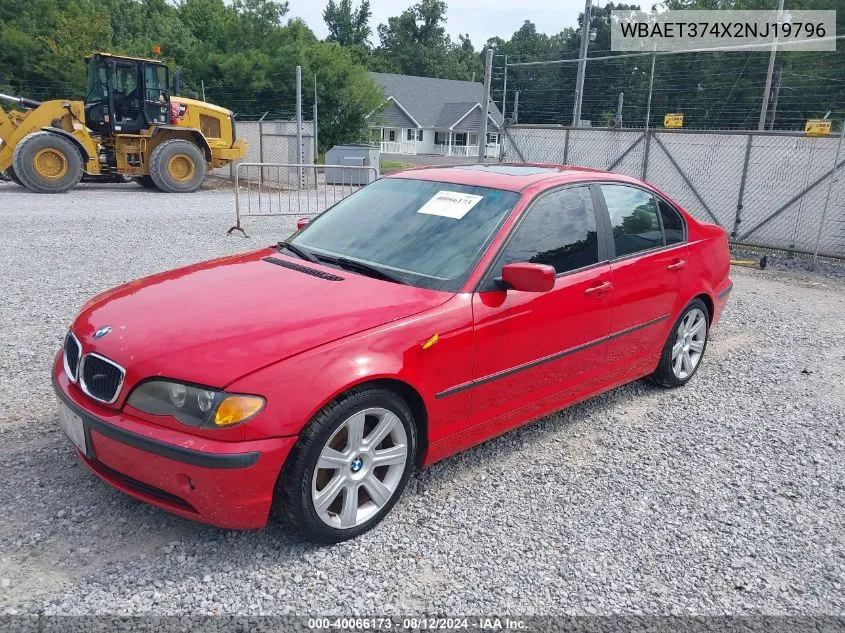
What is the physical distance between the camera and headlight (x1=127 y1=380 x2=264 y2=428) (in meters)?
2.62

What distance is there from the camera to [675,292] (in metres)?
4.71

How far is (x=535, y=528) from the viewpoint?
322 cm

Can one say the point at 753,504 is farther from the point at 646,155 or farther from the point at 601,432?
the point at 646,155

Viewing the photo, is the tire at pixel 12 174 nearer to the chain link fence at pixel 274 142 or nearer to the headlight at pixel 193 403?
the chain link fence at pixel 274 142

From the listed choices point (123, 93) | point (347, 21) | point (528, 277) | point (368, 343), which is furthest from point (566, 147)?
point (347, 21)

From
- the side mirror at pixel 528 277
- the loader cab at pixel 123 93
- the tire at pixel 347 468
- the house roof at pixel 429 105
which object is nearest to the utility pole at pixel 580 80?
the loader cab at pixel 123 93

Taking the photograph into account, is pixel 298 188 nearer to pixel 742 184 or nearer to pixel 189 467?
pixel 742 184

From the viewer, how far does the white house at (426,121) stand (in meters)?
58.2

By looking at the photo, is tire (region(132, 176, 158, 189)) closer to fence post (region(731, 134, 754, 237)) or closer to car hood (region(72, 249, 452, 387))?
fence post (region(731, 134, 754, 237))

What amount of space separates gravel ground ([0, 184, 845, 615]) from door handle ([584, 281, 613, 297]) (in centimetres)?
93

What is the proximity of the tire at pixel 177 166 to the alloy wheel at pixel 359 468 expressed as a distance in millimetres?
15790

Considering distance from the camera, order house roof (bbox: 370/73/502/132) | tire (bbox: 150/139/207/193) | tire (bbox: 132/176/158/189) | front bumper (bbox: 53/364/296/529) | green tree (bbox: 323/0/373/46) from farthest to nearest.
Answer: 1. green tree (bbox: 323/0/373/46)
2. house roof (bbox: 370/73/502/132)
3. tire (bbox: 132/176/158/189)
4. tire (bbox: 150/139/207/193)
5. front bumper (bbox: 53/364/296/529)

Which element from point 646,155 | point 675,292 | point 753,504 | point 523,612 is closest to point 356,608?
point 523,612

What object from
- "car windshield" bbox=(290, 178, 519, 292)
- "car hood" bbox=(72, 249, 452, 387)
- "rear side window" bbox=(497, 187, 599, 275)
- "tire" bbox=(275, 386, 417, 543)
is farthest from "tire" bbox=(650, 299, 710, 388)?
"tire" bbox=(275, 386, 417, 543)
